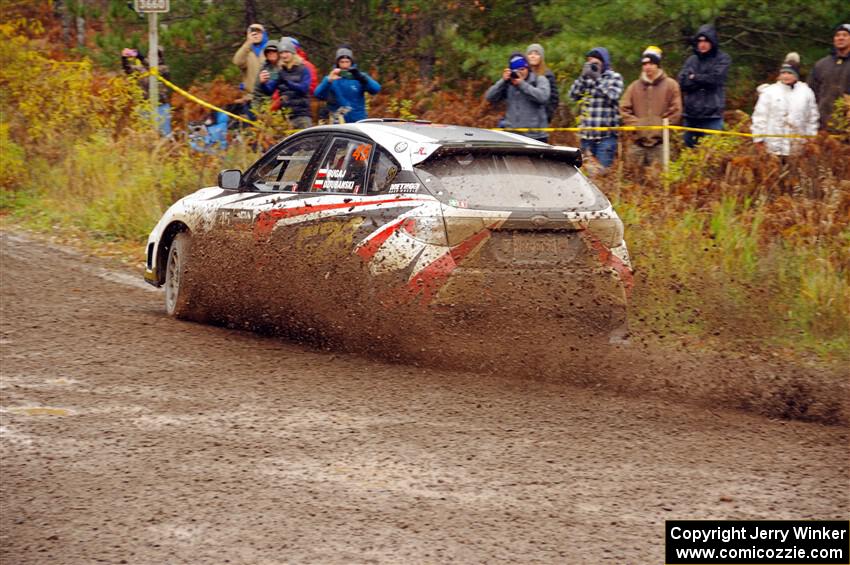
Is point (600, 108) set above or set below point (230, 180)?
above

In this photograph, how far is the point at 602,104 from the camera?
13336 mm

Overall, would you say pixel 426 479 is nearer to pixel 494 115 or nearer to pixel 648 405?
pixel 648 405

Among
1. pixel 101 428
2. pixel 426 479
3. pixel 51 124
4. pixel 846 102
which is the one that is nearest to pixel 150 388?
pixel 101 428

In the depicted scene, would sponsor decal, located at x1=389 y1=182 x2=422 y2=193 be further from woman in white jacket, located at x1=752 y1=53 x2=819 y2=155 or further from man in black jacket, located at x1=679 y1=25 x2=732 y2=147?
man in black jacket, located at x1=679 y1=25 x2=732 y2=147

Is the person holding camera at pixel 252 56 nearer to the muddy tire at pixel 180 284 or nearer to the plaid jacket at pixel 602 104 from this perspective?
the plaid jacket at pixel 602 104

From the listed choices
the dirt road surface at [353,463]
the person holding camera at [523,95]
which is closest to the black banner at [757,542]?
the dirt road surface at [353,463]

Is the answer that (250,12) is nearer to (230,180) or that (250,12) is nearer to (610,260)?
(230,180)

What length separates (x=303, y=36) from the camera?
22.8m

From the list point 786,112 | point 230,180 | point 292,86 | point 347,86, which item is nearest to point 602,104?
point 786,112

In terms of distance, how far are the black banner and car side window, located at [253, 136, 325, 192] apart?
4.91 metres

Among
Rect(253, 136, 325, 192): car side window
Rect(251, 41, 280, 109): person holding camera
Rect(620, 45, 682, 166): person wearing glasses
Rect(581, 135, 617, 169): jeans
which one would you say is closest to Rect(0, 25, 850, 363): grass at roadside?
Rect(620, 45, 682, 166): person wearing glasses

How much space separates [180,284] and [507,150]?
3095mm

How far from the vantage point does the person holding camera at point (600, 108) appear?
13289 mm

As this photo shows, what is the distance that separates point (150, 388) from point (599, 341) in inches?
115
